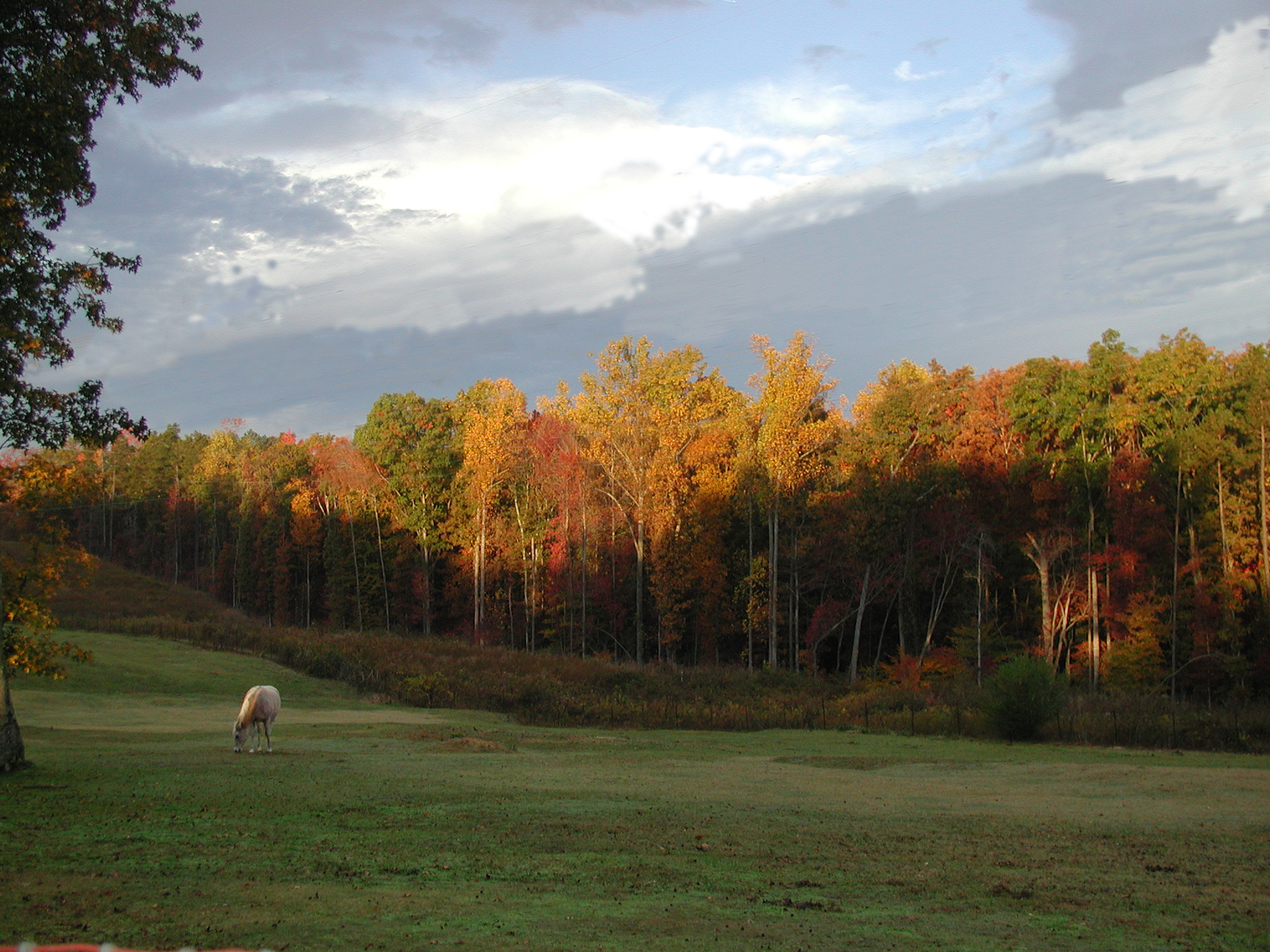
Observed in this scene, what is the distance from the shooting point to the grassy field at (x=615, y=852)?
7.01 metres

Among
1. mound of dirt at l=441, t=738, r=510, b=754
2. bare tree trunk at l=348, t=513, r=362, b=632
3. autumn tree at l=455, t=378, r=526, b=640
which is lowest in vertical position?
mound of dirt at l=441, t=738, r=510, b=754

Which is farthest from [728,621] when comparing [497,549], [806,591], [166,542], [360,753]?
[166,542]

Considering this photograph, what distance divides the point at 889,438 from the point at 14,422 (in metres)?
40.9

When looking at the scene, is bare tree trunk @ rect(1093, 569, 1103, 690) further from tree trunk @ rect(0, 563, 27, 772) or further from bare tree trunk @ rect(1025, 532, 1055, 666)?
tree trunk @ rect(0, 563, 27, 772)

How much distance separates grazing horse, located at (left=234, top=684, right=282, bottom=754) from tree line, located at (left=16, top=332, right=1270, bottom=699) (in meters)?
15.4

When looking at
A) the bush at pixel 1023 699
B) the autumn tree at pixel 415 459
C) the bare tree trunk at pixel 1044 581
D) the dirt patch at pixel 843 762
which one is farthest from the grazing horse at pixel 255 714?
the autumn tree at pixel 415 459

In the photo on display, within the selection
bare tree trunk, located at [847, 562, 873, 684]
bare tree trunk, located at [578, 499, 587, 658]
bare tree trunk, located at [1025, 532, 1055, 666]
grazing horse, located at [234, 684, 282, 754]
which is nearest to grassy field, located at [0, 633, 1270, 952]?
grazing horse, located at [234, 684, 282, 754]

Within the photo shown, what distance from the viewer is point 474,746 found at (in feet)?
76.0

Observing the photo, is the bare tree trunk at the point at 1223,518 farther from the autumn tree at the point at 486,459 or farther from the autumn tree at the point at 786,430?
the autumn tree at the point at 486,459

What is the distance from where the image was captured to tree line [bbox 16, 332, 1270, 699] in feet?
139

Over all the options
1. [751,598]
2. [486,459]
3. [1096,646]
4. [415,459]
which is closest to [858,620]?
[751,598]

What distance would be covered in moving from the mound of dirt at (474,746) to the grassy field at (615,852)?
0.49 m

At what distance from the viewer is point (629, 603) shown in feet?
195

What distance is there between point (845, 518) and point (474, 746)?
2958cm
